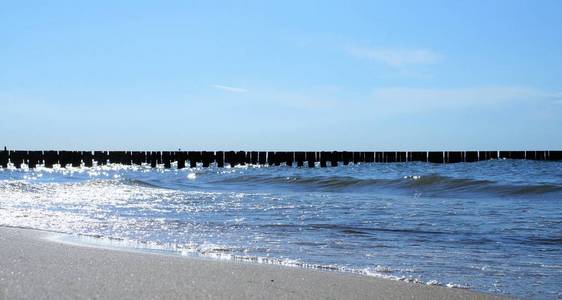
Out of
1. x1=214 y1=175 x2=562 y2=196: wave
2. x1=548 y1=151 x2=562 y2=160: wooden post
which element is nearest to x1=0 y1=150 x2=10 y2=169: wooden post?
x1=214 y1=175 x2=562 y2=196: wave

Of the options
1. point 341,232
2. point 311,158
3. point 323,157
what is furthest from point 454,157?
point 341,232

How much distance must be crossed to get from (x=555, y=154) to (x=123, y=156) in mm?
25205

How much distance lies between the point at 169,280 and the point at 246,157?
3725 cm

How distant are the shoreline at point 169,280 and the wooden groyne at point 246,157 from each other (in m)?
35.0

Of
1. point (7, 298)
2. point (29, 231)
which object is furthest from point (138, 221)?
point (7, 298)

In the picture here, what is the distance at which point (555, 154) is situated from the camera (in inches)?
1666

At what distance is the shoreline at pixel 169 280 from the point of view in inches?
137

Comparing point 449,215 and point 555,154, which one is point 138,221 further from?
point 555,154

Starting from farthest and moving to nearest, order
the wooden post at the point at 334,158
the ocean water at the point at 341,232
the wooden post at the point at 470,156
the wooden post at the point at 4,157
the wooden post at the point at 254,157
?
the wooden post at the point at 470,156 → the wooden post at the point at 334,158 → the wooden post at the point at 254,157 → the wooden post at the point at 4,157 → the ocean water at the point at 341,232

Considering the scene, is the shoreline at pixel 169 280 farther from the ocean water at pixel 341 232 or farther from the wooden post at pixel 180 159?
the wooden post at pixel 180 159

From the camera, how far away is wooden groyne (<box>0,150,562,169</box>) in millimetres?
39750

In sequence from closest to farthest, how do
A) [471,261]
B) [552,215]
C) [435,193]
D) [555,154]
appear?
[471,261]
[552,215]
[435,193]
[555,154]

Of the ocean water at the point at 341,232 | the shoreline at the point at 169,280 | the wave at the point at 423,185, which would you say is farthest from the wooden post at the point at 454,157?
the shoreline at the point at 169,280

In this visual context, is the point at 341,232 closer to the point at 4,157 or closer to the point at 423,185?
A: the point at 423,185
